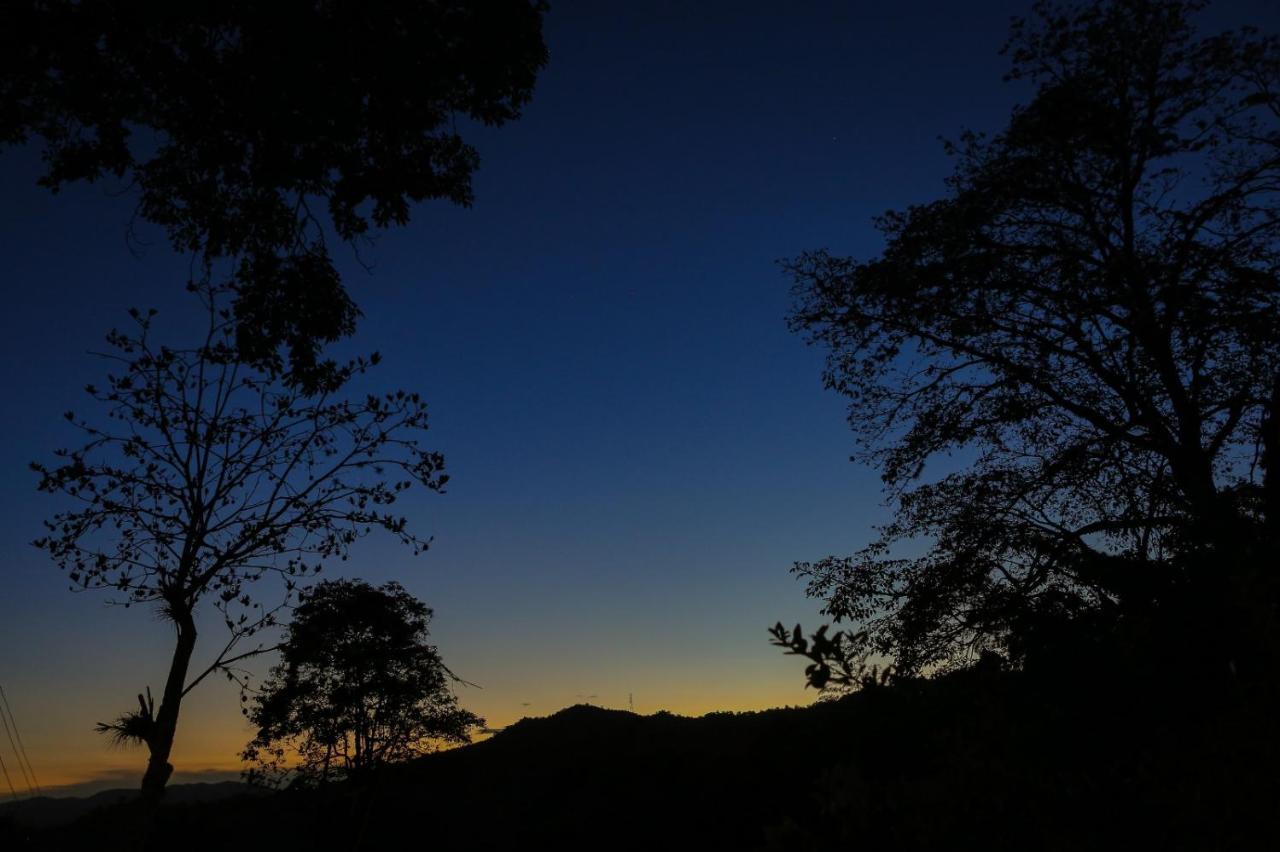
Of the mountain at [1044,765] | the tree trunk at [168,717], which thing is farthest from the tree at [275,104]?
the mountain at [1044,765]

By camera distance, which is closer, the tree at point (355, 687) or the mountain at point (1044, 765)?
the mountain at point (1044, 765)

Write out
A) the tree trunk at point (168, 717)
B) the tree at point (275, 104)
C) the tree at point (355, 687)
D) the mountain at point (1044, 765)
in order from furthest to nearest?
the tree at point (355, 687) → the tree trunk at point (168, 717) → the tree at point (275, 104) → the mountain at point (1044, 765)

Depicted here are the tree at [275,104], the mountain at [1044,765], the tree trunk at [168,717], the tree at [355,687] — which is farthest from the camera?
the tree at [355,687]

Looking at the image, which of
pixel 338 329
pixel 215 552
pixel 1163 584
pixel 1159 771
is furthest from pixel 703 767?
pixel 1159 771

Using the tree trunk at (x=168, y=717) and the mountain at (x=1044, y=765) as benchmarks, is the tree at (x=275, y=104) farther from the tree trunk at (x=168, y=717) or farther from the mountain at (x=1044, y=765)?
the mountain at (x=1044, y=765)

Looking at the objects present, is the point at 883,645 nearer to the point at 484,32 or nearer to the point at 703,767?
the point at 484,32

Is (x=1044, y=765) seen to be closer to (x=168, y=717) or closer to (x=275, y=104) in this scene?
(x=275, y=104)

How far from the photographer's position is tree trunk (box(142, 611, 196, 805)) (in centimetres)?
1361

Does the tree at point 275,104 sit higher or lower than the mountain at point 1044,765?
higher

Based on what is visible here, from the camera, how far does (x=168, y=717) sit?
1405 cm

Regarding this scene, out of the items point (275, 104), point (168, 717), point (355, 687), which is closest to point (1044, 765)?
point (275, 104)

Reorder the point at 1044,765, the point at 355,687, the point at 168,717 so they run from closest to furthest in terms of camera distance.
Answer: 1. the point at 1044,765
2. the point at 168,717
3. the point at 355,687

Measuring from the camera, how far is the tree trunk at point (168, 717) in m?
13.6

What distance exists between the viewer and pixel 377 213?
485 inches
